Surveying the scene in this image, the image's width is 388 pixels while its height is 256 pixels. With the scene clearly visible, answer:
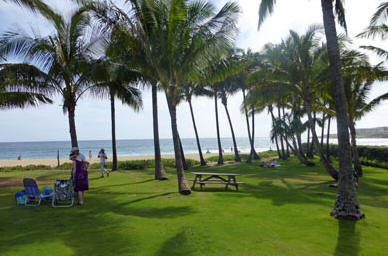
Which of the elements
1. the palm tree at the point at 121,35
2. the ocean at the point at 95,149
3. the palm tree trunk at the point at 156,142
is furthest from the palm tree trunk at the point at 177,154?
the ocean at the point at 95,149

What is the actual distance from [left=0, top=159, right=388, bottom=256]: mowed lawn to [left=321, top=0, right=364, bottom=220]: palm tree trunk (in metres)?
0.32

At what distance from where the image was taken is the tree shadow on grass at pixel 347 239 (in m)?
4.93

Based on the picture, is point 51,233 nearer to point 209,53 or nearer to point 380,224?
point 380,224

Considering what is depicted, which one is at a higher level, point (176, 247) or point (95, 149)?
point (95, 149)

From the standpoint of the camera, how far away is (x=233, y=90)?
105 ft

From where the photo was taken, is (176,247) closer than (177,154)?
Yes

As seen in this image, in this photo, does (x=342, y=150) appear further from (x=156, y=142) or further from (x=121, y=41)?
(x=156, y=142)

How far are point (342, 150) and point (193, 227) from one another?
4.02m

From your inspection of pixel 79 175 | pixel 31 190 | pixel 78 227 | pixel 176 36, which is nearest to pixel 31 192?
pixel 31 190

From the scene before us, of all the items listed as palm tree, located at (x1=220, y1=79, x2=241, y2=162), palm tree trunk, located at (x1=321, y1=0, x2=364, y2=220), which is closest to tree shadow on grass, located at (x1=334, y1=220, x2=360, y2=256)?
palm tree trunk, located at (x1=321, y1=0, x2=364, y2=220)

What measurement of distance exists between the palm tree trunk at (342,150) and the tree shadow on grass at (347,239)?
1.13 ft

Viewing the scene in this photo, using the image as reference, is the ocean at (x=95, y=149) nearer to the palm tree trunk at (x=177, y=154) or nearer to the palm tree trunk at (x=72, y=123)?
the palm tree trunk at (x=72, y=123)

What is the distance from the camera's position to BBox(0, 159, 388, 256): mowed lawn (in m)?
5.02

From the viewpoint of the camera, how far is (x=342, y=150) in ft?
23.4
